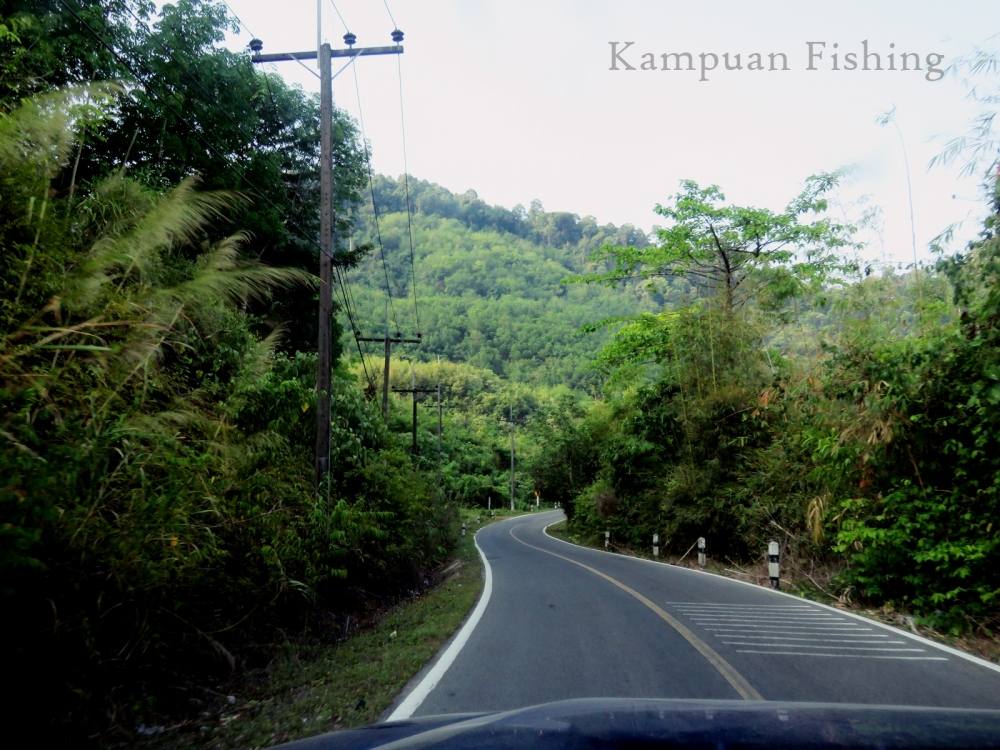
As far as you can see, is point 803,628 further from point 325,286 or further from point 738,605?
point 325,286

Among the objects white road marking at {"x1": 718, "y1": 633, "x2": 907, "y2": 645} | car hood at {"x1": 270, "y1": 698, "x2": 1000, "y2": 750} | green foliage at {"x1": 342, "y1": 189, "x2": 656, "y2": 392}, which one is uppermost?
green foliage at {"x1": 342, "y1": 189, "x2": 656, "y2": 392}

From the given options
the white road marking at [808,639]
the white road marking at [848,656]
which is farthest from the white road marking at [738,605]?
the white road marking at [848,656]

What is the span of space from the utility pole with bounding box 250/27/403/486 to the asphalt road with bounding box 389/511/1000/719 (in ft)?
12.3

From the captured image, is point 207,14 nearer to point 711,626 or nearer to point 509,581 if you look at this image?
point 509,581

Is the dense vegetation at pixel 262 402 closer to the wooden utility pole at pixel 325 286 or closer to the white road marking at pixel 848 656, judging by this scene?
the wooden utility pole at pixel 325 286

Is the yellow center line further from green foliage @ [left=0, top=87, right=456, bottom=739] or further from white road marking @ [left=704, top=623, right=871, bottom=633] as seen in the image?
green foliage @ [left=0, top=87, right=456, bottom=739]

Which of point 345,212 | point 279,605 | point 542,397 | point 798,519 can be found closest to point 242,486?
point 279,605

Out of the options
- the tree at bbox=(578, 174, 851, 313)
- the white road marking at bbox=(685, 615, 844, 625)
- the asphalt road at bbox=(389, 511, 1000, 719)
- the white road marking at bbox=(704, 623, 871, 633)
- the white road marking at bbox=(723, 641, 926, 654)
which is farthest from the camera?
the tree at bbox=(578, 174, 851, 313)

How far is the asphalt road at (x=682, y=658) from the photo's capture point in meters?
5.26

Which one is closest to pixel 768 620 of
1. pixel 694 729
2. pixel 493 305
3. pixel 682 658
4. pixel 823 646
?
pixel 823 646

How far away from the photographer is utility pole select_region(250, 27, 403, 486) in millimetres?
10328

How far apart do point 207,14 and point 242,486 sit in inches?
571

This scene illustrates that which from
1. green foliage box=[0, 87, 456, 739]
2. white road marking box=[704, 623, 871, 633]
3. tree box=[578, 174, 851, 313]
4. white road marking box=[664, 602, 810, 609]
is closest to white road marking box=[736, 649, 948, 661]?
white road marking box=[704, 623, 871, 633]

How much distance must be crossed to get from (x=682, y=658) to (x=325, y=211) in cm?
847
